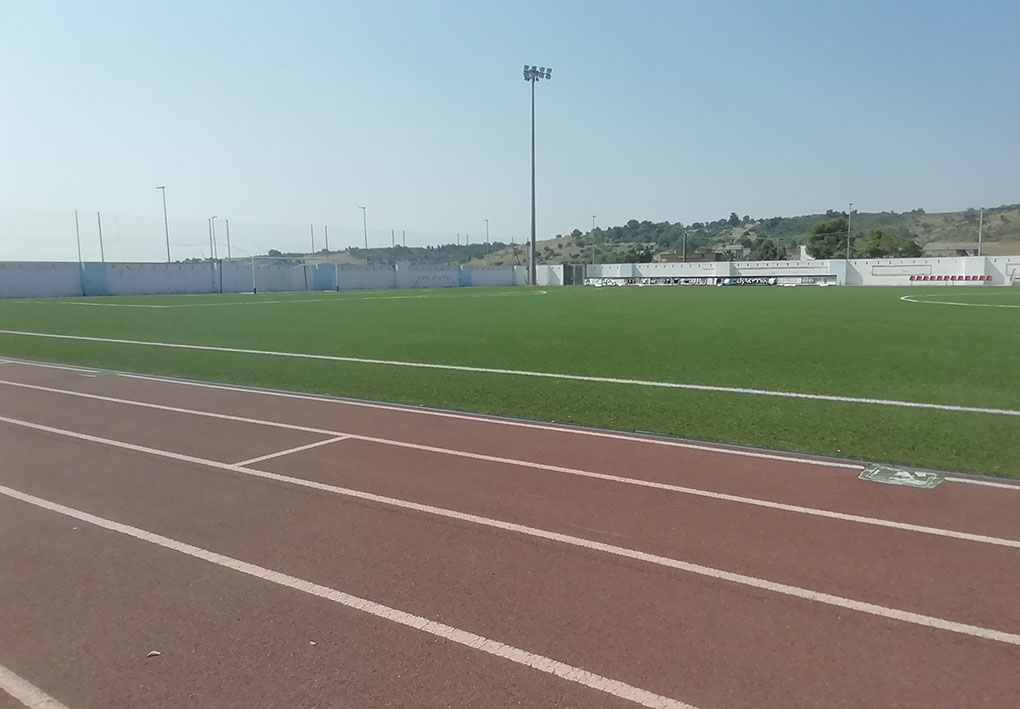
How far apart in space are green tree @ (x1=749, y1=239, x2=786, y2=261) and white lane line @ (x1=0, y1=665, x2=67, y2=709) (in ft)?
299

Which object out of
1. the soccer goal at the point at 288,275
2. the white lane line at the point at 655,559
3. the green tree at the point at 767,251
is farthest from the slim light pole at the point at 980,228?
the white lane line at the point at 655,559

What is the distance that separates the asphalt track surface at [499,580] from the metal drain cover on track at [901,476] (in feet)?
0.54

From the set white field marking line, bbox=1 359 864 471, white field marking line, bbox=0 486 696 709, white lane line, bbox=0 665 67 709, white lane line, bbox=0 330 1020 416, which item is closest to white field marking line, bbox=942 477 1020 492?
white field marking line, bbox=1 359 864 471

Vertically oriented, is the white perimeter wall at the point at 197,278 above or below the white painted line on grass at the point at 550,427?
above

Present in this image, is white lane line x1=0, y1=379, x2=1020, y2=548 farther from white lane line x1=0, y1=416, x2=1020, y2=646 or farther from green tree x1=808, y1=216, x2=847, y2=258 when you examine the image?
green tree x1=808, y1=216, x2=847, y2=258

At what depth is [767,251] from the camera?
297ft

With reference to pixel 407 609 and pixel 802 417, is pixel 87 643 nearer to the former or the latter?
pixel 407 609

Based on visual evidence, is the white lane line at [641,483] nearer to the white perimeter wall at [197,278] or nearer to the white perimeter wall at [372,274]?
the white perimeter wall at [197,278]

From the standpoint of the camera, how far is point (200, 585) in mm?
4320

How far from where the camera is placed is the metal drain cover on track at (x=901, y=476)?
19.7ft

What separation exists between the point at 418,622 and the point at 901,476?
4.57 metres

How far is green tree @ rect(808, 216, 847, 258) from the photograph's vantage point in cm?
7775

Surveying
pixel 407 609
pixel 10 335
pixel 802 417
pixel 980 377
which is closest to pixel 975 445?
pixel 802 417

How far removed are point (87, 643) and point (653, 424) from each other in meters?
6.08
